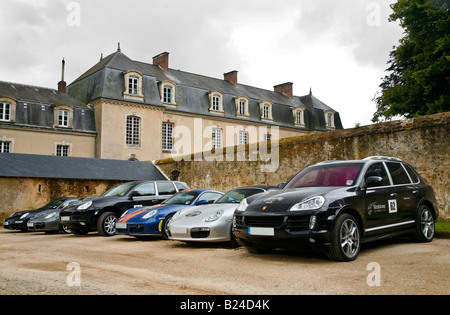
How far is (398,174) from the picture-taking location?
25.5ft

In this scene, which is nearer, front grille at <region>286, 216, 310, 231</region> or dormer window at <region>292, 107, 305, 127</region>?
front grille at <region>286, 216, 310, 231</region>

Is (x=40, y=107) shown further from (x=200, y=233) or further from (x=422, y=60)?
(x=200, y=233)

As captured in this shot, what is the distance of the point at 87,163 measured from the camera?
84.0ft

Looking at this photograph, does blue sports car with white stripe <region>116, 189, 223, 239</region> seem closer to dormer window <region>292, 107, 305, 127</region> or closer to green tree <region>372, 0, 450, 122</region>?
green tree <region>372, 0, 450, 122</region>

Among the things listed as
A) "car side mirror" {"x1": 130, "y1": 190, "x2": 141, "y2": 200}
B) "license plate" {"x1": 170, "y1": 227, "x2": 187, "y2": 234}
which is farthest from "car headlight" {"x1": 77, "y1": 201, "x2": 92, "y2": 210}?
"license plate" {"x1": 170, "y1": 227, "x2": 187, "y2": 234}

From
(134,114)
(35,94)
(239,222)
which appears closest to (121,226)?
(239,222)

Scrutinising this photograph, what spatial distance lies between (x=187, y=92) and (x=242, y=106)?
6738 mm

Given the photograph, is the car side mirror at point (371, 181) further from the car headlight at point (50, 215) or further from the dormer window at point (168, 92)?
the dormer window at point (168, 92)

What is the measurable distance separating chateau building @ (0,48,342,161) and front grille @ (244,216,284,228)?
1118 inches

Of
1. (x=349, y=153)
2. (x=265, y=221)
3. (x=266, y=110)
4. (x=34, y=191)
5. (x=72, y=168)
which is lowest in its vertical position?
(x=265, y=221)

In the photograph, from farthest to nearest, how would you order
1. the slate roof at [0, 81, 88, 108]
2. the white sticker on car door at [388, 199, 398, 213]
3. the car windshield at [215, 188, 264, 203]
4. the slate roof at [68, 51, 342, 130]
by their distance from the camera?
1. the slate roof at [68, 51, 342, 130]
2. the slate roof at [0, 81, 88, 108]
3. the car windshield at [215, 188, 264, 203]
4. the white sticker on car door at [388, 199, 398, 213]

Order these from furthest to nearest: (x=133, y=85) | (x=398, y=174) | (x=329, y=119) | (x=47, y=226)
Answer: (x=329, y=119) → (x=133, y=85) → (x=47, y=226) → (x=398, y=174)

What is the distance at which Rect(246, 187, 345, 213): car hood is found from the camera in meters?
Answer: 6.26
